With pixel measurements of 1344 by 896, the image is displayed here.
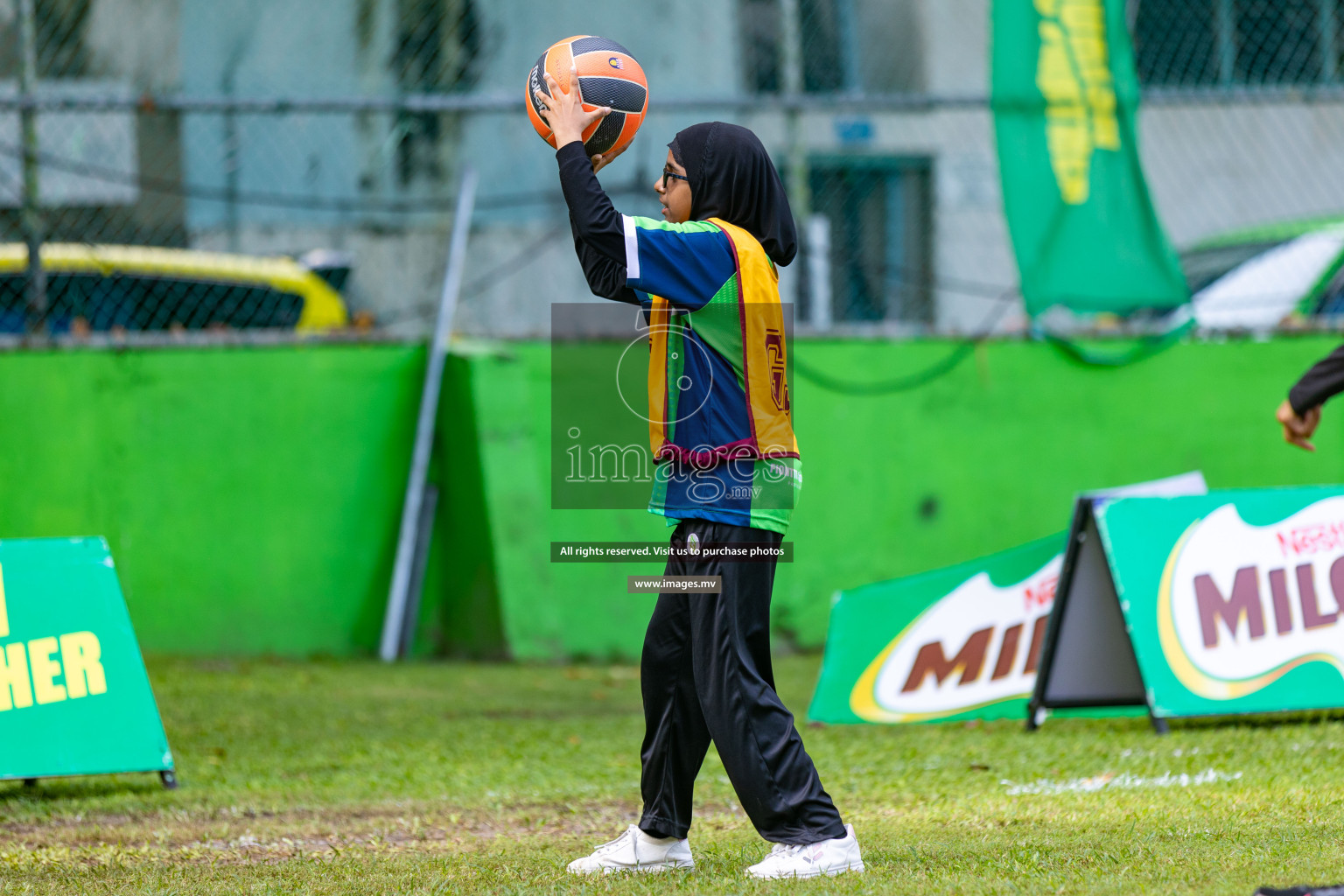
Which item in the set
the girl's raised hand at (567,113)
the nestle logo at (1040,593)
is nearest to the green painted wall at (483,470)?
the nestle logo at (1040,593)

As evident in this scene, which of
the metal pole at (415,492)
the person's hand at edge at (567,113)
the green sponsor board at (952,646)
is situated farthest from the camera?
the metal pole at (415,492)

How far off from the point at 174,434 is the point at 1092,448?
524cm

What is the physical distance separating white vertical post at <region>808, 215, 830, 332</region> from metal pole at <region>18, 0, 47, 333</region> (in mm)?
4308

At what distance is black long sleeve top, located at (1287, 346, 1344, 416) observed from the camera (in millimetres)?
4195

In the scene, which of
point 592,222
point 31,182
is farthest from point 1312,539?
point 31,182

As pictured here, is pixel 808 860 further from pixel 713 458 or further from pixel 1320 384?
pixel 1320 384

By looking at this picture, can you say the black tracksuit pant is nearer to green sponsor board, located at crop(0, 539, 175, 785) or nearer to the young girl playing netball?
the young girl playing netball

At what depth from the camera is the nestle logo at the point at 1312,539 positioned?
18.8 feet

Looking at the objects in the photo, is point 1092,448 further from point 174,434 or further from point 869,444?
point 174,434

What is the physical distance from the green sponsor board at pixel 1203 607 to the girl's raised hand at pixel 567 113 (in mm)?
3081

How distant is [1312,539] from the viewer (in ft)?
18.8

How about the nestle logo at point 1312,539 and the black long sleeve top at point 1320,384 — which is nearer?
the black long sleeve top at point 1320,384

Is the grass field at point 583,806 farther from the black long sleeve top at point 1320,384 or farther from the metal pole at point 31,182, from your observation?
the metal pole at point 31,182

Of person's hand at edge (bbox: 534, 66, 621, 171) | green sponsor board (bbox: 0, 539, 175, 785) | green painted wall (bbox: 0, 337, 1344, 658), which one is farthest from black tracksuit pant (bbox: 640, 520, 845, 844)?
green painted wall (bbox: 0, 337, 1344, 658)
